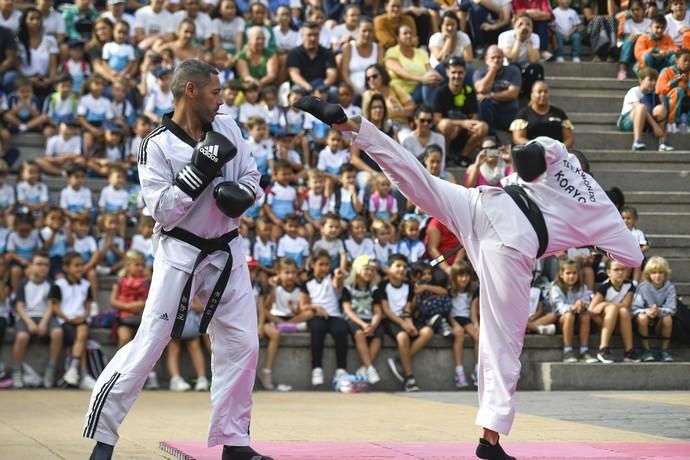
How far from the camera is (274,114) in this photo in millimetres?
15938

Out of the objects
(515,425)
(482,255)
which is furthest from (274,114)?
(482,255)

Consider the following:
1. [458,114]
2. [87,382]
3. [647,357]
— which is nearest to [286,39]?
[458,114]

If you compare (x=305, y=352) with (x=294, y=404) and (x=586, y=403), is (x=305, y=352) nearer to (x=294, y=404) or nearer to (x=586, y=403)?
(x=294, y=404)

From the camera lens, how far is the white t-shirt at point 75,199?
568 inches

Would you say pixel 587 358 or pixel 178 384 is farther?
pixel 587 358

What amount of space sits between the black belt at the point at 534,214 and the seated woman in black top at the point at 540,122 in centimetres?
779

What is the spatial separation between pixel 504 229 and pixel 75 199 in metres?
8.66

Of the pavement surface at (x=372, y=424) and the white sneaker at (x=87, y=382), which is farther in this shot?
the white sneaker at (x=87, y=382)

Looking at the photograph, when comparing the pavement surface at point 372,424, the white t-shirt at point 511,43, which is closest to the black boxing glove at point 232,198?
the pavement surface at point 372,424

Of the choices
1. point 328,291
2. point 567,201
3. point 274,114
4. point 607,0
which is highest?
point 607,0

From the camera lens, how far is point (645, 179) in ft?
52.6

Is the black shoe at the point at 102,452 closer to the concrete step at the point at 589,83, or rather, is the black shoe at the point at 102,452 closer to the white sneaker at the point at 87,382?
the white sneaker at the point at 87,382

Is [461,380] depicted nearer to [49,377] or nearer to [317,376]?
[317,376]

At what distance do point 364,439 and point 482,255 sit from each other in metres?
1.73
